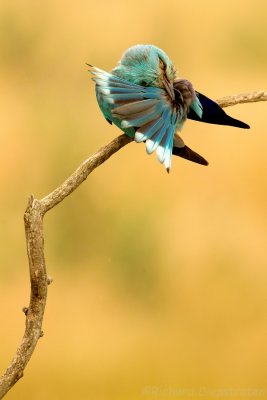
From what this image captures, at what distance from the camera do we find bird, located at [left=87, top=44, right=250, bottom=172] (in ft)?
5.41

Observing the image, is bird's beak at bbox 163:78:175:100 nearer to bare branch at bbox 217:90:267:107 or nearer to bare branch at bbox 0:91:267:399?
bare branch at bbox 217:90:267:107

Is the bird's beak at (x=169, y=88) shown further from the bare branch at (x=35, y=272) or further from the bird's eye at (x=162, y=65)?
the bare branch at (x=35, y=272)

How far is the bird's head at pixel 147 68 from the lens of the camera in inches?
70.4

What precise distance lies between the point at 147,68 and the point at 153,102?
0.12 meters

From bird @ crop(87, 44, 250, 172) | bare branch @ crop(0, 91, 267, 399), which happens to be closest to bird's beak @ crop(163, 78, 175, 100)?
bird @ crop(87, 44, 250, 172)

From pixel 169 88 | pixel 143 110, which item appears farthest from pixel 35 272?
pixel 169 88

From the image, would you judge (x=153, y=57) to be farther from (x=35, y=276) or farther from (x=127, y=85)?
(x=35, y=276)

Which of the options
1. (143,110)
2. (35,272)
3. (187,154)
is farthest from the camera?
(187,154)

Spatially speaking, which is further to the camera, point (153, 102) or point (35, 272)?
point (153, 102)

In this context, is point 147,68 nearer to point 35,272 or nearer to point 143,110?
point 143,110

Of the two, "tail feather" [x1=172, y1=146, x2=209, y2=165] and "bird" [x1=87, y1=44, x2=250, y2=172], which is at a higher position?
"bird" [x1=87, y1=44, x2=250, y2=172]

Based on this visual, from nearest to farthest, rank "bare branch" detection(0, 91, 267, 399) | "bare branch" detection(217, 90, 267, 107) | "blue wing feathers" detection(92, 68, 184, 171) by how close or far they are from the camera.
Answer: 1. "bare branch" detection(0, 91, 267, 399)
2. "blue wing feathers" detection(92, 68, 184, 171)
3. "bare branch" detection(217, 90, 267, 107)

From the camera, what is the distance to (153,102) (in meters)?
1.72

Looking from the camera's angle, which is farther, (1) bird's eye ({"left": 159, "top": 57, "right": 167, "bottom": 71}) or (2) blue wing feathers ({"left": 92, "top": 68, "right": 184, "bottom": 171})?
(1) bird's eye ({"left": 159, "top": 57, "right": 167, "bottom": 71})
